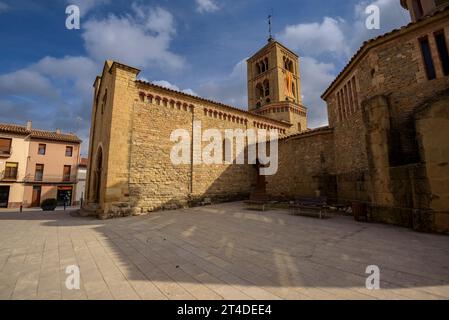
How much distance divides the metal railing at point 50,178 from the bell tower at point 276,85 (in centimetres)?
2590

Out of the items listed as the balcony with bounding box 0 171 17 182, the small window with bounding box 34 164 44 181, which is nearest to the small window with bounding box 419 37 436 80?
the small window with bounding box 34 164 44 181

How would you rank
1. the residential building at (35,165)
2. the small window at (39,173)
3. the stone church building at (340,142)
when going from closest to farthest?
the stone church building at (340,142)
the residential building at (35,165)
the small window at (39,173)

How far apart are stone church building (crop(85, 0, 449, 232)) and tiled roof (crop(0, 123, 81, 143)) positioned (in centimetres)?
1618

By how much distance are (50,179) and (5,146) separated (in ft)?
18.4

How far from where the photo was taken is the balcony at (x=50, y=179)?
24328mm

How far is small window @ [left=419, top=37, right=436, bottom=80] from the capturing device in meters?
6.81

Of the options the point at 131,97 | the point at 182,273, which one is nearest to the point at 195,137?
the point at 131,97

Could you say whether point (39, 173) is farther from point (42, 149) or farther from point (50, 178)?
point (42, 149)

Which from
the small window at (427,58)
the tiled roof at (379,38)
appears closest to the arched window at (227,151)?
the tiled roof at (379,38)

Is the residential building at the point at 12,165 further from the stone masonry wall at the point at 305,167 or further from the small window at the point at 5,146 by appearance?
the stone masonry wall at the point at 305,167

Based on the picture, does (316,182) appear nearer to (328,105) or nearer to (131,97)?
(328,105)

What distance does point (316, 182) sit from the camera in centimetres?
1077

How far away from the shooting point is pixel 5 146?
886 inches

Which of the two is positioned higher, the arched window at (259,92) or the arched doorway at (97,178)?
the arched window at (259,92)
